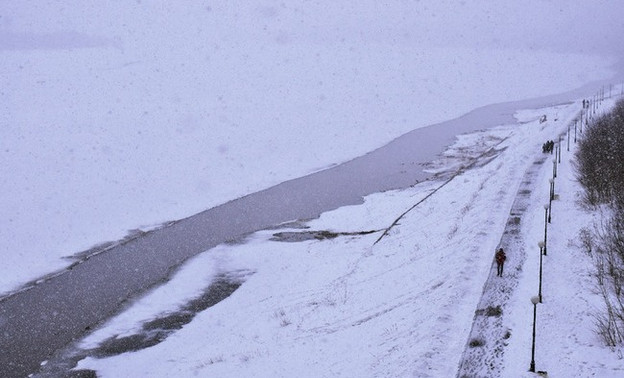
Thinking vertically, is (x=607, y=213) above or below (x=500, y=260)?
above

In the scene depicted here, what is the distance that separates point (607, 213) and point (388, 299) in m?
12.2

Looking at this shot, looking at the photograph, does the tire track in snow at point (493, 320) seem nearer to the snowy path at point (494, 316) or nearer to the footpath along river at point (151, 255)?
the snowy path at point (494, 316)

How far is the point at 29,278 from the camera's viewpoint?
96.4 feet

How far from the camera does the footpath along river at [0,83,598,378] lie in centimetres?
2342

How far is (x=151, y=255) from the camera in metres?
32.8

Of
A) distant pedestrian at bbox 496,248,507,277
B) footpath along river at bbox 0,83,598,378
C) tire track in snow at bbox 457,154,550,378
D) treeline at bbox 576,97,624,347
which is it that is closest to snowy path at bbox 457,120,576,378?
tire track in snow at bbox 457,154,550,378

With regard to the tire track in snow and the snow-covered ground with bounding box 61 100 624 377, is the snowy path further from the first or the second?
the snow-covered ground with bounding box 61 100 624 377

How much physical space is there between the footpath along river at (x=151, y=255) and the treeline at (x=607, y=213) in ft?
52.5

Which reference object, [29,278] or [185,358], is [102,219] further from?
[185,358]

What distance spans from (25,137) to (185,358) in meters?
44.2

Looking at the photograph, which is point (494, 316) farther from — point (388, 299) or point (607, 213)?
point (607, 213)

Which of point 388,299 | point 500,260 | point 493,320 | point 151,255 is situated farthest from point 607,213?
point 151,255

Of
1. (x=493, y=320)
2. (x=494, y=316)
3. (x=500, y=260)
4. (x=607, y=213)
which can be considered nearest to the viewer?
(x=493, y=320)

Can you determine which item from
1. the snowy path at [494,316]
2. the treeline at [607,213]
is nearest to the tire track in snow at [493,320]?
the snowy path at [494,316]
